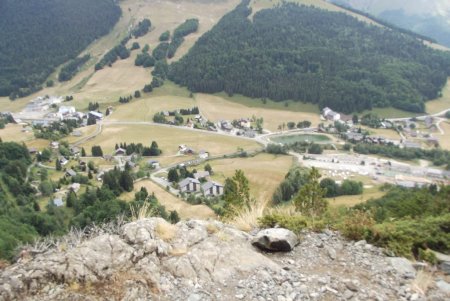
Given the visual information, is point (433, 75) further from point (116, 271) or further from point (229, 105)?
point (116, 271)

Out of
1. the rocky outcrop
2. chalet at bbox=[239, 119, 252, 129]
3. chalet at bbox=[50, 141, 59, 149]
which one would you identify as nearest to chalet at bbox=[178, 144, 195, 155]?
chalet at bbox=[50, 141, 59, 149]

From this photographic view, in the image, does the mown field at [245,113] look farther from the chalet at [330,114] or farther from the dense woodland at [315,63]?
the dense woodland at [315,63]

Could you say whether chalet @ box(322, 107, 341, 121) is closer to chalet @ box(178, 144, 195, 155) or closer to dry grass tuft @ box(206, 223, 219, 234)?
chalet @ box(178, 144, 195, 155)

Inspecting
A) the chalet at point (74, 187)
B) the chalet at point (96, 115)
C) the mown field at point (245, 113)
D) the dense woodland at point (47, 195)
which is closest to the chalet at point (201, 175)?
the dense woodland at point (47, 195)

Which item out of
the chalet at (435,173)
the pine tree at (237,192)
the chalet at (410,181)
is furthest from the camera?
the chalet at (435,173)

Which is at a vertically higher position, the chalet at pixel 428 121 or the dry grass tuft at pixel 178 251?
the dry grass tuft at pixel 178 251

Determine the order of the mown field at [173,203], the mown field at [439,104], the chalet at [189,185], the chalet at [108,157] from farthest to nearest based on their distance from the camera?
1. the mown field at [439,104]
2. the chalet at [108,157]
3. the chalet at [189,185]
4. the mown field at [173,203]

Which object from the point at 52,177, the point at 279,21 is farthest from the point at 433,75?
the point at 52,177
